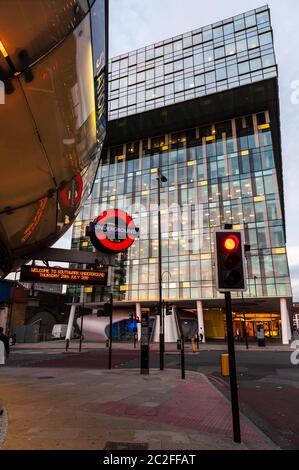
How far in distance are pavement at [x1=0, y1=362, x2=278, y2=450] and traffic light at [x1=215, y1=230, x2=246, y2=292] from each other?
2.72 meters

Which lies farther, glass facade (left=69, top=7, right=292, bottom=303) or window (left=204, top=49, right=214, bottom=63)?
window (left=204, top=49, right=214, bottom=63)

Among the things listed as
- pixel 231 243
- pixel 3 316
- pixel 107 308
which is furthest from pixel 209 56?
pixel 231 243

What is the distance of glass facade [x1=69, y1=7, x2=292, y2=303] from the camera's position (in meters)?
50.1

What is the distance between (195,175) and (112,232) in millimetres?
48764

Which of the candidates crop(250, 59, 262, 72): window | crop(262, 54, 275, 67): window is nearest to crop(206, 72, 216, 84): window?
crop(250, 59, 262, 72): window

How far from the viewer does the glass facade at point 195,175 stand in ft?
164

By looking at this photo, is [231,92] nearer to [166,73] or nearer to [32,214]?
[166,73]

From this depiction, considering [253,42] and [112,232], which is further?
[253,42]

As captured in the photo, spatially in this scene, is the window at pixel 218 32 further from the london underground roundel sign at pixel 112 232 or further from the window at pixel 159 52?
the london underground roundel sign at pixel 112 232

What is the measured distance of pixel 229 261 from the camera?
20.6 feet

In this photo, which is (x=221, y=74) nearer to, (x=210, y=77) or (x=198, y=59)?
(x=210, y=77)

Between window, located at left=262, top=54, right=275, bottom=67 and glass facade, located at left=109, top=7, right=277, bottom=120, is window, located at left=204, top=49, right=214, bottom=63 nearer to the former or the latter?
glass facade, located at left=109, top=7, right=277, bottom=120
